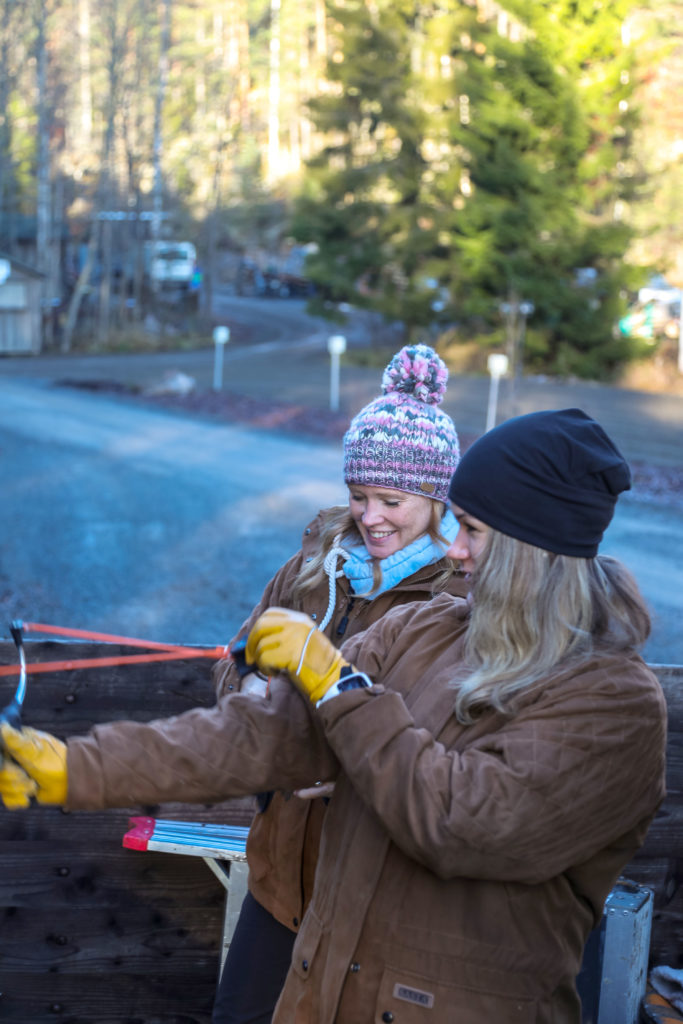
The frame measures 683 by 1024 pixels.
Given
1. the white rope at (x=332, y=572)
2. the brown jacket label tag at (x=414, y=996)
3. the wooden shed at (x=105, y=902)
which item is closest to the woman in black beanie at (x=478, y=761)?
the brown jacket label tag at (x=414, y=996)

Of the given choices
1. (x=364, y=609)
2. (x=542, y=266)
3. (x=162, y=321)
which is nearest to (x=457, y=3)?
(x=542, y=266)

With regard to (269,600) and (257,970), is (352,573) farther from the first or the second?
(257,970)

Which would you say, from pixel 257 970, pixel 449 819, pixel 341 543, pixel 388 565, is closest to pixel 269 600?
pixel 341 543

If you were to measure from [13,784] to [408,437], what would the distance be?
1.48 metres

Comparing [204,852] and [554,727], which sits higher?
[554,727]

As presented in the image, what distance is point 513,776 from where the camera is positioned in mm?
1795

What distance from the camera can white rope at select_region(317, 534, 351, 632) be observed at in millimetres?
2752

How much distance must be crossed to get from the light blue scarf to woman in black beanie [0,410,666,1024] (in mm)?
698

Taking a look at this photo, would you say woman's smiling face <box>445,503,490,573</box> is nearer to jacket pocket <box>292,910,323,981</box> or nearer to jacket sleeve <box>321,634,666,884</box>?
jacket sleeve <box>321,634,666,884</box>

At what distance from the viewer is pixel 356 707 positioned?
185cm

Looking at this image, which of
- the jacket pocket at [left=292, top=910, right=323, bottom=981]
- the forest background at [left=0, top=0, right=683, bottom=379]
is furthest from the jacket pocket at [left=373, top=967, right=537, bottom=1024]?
the forest background at [left=0, top=0, right=683, bottom=379]

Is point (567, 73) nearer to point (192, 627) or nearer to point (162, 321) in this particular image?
point (162, 321)

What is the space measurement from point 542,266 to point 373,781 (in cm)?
2852

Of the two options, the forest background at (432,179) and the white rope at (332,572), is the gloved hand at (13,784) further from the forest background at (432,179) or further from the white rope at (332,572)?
the forest background at (432,179)
